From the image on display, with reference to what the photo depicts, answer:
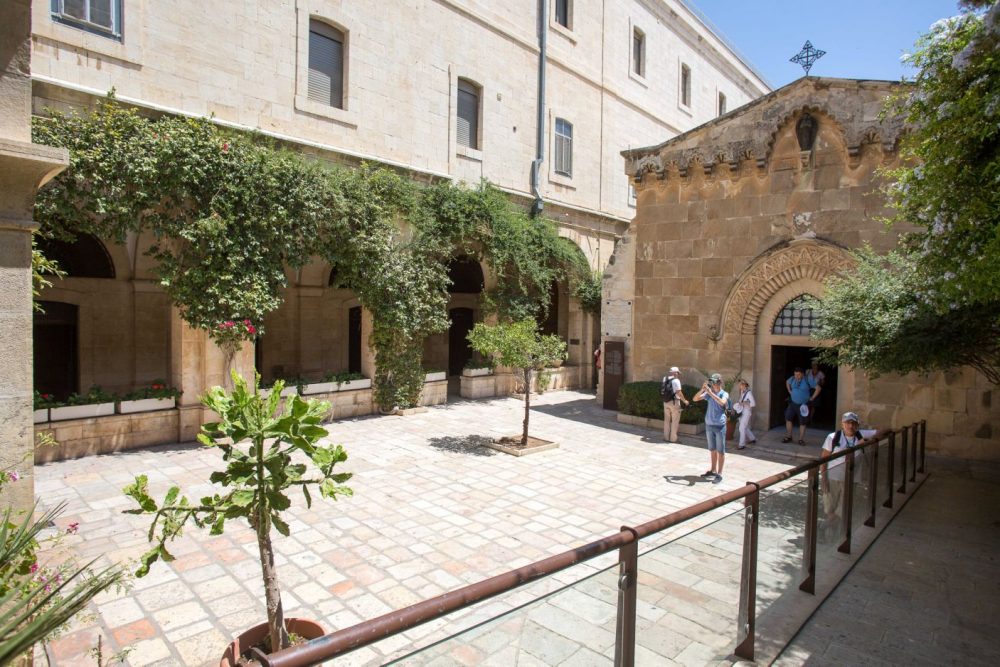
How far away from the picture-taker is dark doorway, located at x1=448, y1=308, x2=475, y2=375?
20031 mm

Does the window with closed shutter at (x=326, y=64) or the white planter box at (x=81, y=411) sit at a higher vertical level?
the window with closed shutter at (x=326, y=64)

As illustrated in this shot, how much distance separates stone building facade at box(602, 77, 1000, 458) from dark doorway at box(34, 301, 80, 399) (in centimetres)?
1271

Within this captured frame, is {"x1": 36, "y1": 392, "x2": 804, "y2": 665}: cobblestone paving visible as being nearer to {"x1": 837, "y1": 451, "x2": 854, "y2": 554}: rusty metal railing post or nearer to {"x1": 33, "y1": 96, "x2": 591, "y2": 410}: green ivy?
{"x1": 837, "y1": 451, "x2": 854, "y2": 554}: rusty metal railing post

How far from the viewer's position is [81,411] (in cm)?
945

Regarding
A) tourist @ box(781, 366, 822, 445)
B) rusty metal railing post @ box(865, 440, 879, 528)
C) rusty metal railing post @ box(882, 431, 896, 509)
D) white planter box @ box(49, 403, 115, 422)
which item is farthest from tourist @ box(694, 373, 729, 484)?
white planter box @ box(49, 403, 115, 422)

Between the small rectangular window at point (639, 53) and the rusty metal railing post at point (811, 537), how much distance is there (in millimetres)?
20505

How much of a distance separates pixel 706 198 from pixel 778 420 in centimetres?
519

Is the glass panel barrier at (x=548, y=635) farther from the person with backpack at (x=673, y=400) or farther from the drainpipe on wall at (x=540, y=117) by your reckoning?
the drainpipe on wall at (x=540, y=117)

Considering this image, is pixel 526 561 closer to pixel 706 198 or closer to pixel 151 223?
pixel 151 223

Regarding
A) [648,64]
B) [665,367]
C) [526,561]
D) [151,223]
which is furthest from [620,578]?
[648,64]

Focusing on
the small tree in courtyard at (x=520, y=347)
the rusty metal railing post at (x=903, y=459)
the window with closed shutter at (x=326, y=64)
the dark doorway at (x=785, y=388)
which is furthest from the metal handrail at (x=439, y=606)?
the window with closed shutter at (x=326, y=64)

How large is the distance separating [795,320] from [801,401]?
1.71 metres

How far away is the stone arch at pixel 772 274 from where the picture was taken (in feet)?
37.2

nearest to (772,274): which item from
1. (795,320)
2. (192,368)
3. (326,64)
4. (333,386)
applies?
(795,320)
